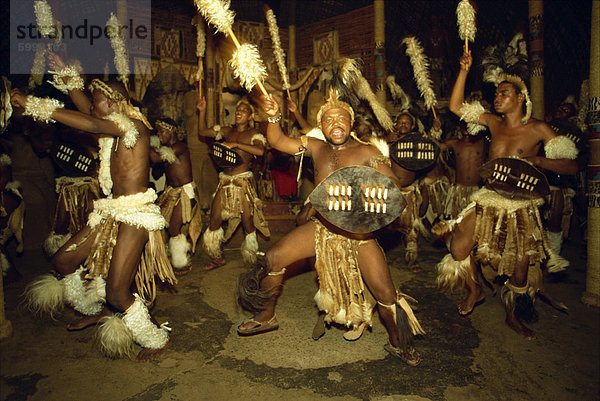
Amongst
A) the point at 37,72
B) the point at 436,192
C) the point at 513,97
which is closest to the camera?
the point at 513,97

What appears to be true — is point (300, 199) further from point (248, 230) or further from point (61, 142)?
point (61, 142)

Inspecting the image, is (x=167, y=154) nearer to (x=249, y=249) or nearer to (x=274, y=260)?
(x=249, y=249)

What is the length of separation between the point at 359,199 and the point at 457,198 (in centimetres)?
372

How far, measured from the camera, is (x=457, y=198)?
18.6 feet

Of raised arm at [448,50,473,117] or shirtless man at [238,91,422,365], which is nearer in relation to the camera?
shirtless man at [238,91,422,365]

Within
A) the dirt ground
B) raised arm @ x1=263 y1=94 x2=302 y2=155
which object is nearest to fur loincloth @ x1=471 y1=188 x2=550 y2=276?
the dirt ground

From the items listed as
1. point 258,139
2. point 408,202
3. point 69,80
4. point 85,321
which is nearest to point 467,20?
point 408,202

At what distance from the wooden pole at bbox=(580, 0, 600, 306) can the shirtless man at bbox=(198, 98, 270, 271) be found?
12.8 ft

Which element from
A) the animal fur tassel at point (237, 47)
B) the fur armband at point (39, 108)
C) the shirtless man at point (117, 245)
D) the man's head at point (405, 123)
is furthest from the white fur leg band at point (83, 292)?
the man's head at point (405, 123)

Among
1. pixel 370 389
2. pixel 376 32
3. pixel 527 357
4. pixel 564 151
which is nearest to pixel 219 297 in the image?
pixel 370 389

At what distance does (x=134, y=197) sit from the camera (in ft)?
9.85

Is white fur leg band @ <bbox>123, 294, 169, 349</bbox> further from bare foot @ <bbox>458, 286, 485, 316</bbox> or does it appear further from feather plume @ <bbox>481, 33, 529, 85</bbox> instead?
feather plume @ <bbox>481, 33, 529, 85</bbox>

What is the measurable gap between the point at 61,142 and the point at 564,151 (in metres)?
5.70

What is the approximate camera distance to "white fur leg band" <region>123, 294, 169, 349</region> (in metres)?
2.86
